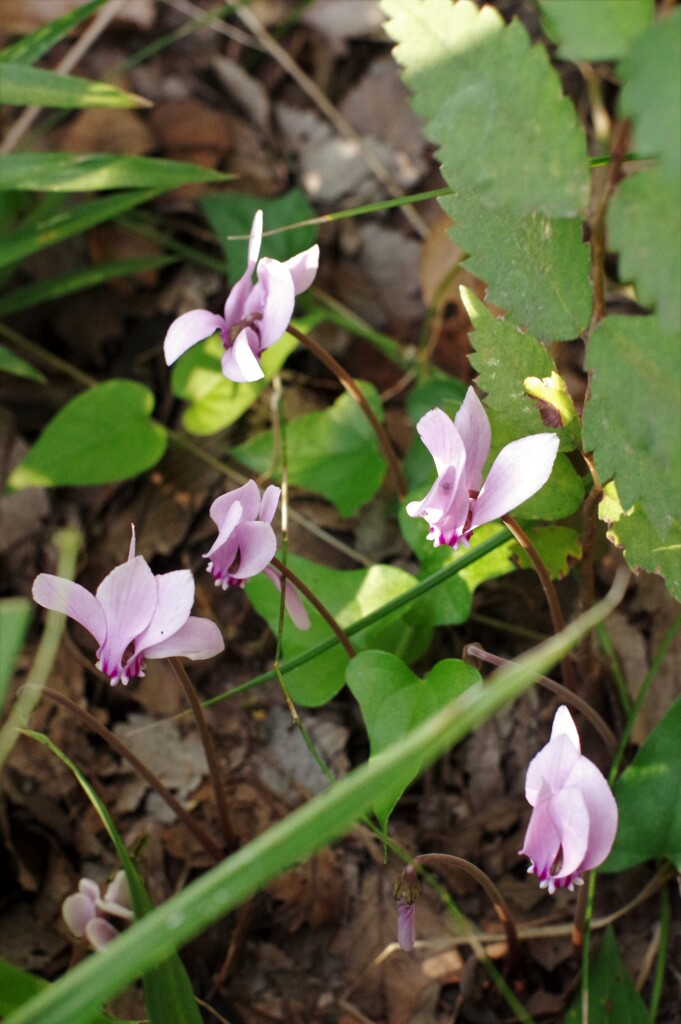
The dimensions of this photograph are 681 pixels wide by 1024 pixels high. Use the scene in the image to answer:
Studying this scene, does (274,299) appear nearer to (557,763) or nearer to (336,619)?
(336,619)

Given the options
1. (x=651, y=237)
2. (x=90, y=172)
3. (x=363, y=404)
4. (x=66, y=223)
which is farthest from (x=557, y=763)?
(x=66, y=223)

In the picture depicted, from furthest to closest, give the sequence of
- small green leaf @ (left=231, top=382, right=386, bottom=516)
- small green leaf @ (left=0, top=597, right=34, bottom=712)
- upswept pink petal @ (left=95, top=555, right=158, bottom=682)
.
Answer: small green leaf @ (left=231, top=382, right=386, bottom=516)
upswept pink petal @ (left=95, top=555, right=158, bottom=682)
small green leaf @ (left=0, top=597, right=34, bottom=712)

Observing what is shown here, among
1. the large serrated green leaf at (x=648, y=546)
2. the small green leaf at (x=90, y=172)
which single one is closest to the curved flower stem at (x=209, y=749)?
the large serrated green leaf at (x=648, y=546)

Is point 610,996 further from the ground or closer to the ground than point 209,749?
closer to the ground

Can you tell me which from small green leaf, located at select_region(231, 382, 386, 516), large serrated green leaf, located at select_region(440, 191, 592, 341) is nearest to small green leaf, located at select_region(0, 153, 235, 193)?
small green leaf, located at select_region(231, 382, 386, 516)

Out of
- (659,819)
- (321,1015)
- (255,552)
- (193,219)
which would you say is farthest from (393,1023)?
(193,219)

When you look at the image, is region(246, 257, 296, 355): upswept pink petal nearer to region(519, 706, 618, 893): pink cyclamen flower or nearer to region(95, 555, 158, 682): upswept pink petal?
region(95, 555, 158, 682): upswept pink petal
